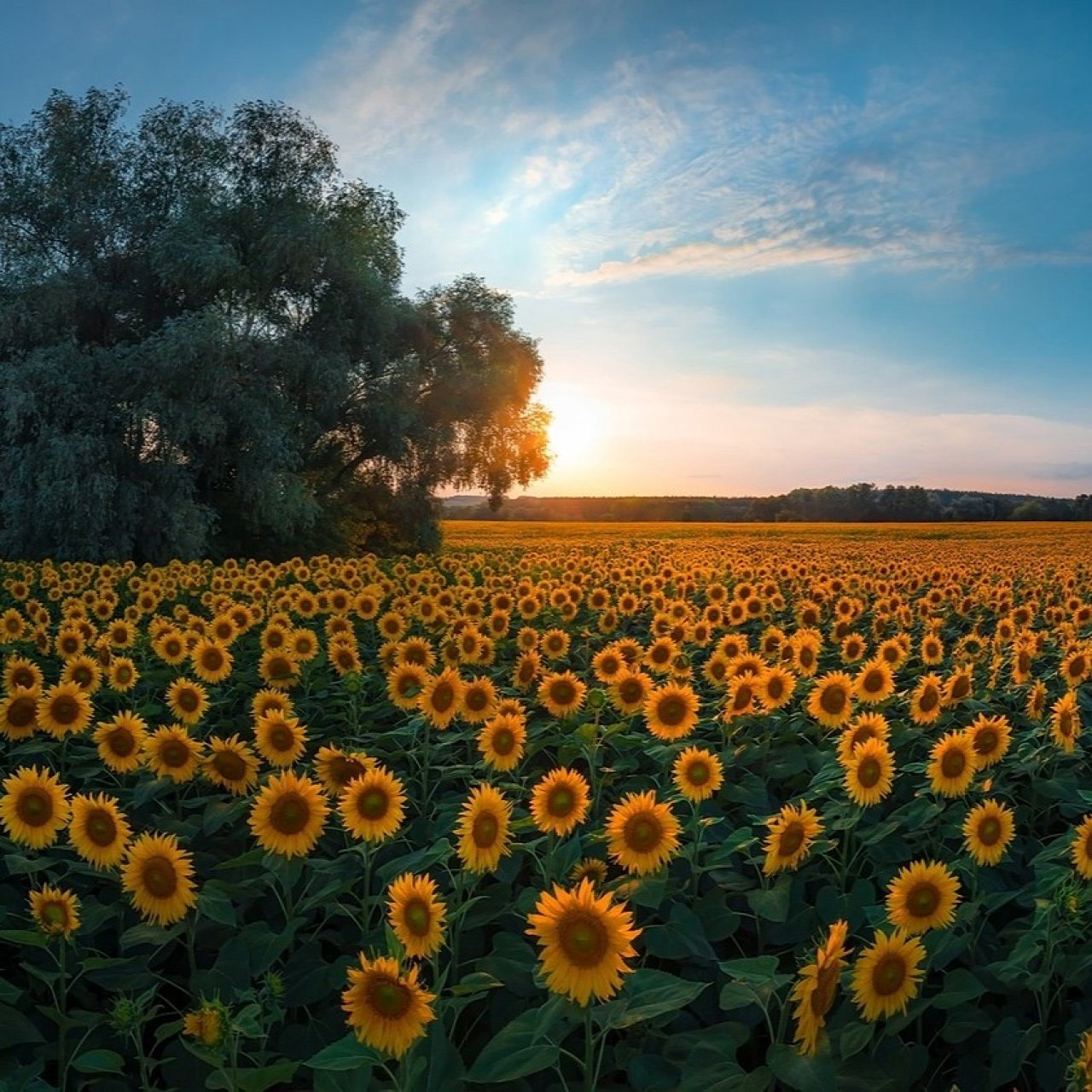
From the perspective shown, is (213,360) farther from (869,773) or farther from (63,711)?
(869,773)

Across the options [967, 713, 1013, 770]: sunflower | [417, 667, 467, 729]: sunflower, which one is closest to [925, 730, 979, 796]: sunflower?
[967, 713, 1013, 770]: sunflower

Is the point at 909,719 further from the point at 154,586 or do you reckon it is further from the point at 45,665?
the point at 154,586

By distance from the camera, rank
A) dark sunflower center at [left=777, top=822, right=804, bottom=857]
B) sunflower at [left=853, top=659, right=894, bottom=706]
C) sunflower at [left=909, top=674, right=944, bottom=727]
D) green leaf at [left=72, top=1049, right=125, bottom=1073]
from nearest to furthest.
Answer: green leaf at [left=72, top=1049, right=125, bottom=1073]
dark sunflower center at [left=777, top=822, right=804, bottom=857]
sunflower at [left=909, top=674, right=944, bottom=727]
sunflower at [left=853, top=659, right=894, bottom=706]

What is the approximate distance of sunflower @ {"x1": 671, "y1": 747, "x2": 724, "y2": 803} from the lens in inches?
160

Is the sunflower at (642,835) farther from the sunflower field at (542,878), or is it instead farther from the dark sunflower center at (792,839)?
the dark sunflower center at (792,839)

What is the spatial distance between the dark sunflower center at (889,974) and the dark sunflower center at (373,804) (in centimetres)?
178

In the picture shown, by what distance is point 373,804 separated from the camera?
3.63 meters

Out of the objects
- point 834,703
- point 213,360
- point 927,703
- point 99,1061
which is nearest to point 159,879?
point 99,1061

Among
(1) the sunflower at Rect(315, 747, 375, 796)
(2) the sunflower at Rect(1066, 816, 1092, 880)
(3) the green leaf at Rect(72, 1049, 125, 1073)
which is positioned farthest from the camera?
(1) the sunflower at Rect(315, 747, 375, 796)

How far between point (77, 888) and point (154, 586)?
23.7 feet

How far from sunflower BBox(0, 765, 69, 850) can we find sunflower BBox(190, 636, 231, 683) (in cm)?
245

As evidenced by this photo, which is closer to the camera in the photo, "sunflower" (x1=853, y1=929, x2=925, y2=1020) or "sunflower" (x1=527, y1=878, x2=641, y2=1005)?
"sunflower" (x1=527, y1=878, x2=641, y2=1005)

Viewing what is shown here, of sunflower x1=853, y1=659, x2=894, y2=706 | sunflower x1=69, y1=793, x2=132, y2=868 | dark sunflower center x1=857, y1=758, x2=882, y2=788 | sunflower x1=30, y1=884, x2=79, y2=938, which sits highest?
sunflower x1=853, y1=659, x2=894, y2=706

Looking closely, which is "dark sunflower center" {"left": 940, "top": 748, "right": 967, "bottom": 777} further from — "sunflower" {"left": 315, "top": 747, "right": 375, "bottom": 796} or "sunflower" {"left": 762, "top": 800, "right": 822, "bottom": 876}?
"sunflower" {"left": 315, "top": 747, "right": 375, "bottom": 796}
